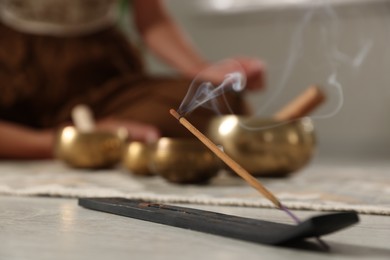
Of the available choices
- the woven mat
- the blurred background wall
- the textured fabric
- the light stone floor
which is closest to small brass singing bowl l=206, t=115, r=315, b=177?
the woven mat

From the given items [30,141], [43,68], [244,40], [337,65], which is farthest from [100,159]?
[244,40]

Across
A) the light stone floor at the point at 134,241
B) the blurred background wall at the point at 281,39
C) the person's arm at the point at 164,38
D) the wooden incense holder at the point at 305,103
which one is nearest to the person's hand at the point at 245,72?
the person's arm at the point at 164,38

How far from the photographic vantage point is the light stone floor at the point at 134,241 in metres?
0.42

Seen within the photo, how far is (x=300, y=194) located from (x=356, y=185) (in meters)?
0.15

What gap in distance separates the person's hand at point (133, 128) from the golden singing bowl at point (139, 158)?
21 centimetres

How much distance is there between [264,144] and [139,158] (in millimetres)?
188

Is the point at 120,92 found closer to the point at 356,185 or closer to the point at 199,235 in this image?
the point at 356,185

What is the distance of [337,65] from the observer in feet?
2.44

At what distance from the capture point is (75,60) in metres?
1.66

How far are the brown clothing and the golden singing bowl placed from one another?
0.55 meters

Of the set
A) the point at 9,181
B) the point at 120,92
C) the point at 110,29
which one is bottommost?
the point at 9,181

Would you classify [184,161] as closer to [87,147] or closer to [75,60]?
[87,147]

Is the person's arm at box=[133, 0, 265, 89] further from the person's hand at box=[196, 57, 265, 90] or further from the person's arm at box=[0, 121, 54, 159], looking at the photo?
the person's arm at box=[0, 121, 54, 159]

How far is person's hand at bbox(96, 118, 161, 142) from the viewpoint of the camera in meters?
1.30
